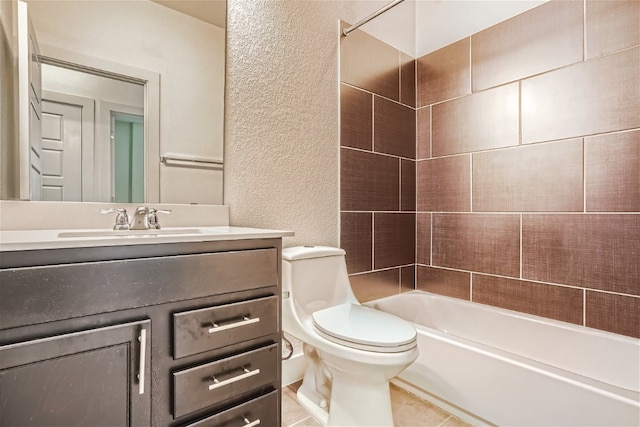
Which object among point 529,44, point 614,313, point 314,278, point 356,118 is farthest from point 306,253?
point 529,44

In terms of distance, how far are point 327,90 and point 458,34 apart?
3.34ft

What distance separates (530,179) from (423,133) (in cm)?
79

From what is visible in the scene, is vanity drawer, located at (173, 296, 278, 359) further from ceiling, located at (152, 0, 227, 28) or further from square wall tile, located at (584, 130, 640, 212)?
square wall tile, located at (584, 130, 640, 212)

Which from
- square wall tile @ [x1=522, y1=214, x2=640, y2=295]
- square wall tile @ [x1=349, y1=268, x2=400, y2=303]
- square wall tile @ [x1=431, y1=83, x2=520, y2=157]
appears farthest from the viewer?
square wall tile @ [x1=349, y1=268, x2=400, y2=303]

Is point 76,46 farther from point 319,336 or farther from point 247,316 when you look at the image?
point 319,336

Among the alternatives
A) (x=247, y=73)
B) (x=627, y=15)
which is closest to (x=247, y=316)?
(x=247, y=73)

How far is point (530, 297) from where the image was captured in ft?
6.31

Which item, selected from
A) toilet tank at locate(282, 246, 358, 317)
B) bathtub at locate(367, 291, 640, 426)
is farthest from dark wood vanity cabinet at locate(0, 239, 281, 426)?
bathtub at locate(367, 291, 640, 426)

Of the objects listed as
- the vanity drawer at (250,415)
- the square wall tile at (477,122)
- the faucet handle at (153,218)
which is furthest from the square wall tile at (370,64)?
the vanity drawer at (250,415)

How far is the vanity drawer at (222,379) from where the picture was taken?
97 cm

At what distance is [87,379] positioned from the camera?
840 mm

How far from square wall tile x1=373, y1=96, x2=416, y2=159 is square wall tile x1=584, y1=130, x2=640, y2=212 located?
3.34ft

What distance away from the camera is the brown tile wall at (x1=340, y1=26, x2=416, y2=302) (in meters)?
2.08

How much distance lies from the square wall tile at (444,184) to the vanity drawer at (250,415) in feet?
5.45
